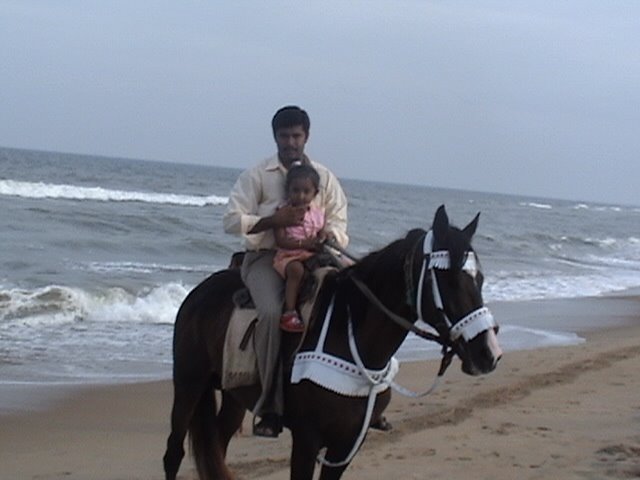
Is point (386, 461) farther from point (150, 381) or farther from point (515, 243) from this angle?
point (515, 243)

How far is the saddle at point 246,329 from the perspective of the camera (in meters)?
4.97

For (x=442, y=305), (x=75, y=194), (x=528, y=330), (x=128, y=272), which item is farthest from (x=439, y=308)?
(x=75, y=194)

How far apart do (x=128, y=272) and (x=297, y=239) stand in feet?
47.4

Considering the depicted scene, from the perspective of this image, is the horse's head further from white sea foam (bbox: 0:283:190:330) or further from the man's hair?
white sea foam (bbox: 0:283:190:330)

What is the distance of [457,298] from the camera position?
4.17 metres

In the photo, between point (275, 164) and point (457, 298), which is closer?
point (457, 298)

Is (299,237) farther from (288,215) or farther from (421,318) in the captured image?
(421,318)

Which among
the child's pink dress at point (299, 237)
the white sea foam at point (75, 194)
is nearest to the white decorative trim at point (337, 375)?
the child's pink dress at point (299, 237)

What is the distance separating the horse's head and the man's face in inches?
46.1

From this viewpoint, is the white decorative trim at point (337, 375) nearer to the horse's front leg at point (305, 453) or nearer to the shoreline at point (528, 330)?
the horse's front leg at point (305, 453)

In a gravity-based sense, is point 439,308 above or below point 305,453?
above

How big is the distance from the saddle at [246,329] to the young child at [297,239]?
49mm

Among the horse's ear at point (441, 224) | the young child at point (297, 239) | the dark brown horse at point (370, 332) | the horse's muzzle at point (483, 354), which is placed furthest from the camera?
the young child at point (297, 239)

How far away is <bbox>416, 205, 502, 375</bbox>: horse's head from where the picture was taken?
13.3 ft
